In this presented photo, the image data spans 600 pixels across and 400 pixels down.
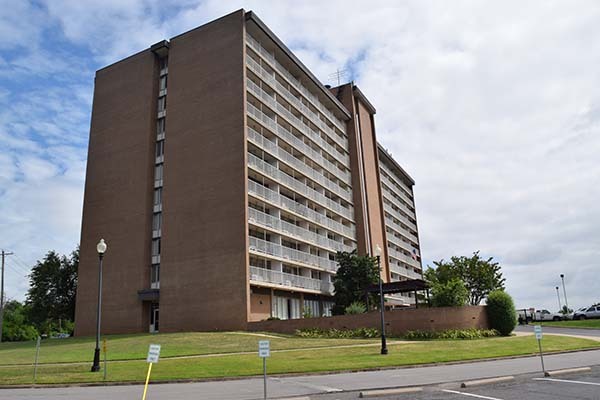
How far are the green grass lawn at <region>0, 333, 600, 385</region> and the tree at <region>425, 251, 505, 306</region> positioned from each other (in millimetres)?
27638

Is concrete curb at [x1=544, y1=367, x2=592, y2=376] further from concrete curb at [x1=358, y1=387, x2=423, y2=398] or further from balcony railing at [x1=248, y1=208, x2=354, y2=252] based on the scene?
balcony railing at [x1=248, y1=208, x2=354, y2=252]

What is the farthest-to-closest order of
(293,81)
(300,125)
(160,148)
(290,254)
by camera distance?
1. (293,81)
2. (300,125)
3. (160,148)
4. (290,254)

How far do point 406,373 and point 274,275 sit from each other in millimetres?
25010

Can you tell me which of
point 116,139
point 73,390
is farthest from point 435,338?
point 116,139

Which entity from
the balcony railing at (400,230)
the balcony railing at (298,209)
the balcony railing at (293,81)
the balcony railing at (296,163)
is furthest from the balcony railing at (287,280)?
the balcony railing at (400,230)

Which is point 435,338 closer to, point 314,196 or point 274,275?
point 274,275

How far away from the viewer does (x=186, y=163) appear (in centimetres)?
4291

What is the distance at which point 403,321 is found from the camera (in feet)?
111

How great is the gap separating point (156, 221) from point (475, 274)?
3748cm

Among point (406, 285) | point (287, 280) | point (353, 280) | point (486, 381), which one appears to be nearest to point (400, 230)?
point (353, 280)

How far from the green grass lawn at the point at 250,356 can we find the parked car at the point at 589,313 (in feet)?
92.7

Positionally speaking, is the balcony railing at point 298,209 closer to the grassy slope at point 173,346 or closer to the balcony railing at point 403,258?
the grassy slope at point 173,346

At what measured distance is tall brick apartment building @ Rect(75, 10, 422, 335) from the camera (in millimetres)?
39562

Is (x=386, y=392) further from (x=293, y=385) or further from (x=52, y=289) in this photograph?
(x=52, y=289)
